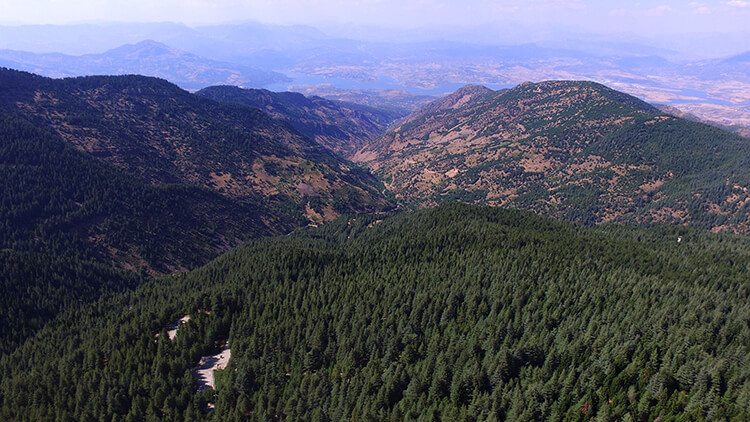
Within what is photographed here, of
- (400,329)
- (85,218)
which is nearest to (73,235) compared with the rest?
(85,218)

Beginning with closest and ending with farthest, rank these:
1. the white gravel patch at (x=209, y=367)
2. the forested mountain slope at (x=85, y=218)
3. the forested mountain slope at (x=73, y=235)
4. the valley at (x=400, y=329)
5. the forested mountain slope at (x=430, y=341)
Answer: the forested mountain slope at (x=430, y=341) → the valley at (x=400, y=329) → the white gravel patch at (x=209, y=367) → the forested mountain slope at (x=73, y=235) → the forested mountain slope at (x=85, y=218)

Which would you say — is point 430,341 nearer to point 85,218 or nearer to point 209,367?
point 209,367

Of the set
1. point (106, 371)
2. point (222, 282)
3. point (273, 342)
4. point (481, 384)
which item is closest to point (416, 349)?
point (481, 384)

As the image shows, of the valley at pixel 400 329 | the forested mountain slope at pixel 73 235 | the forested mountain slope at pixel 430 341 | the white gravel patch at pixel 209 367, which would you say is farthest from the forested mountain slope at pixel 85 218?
the white gravel patch at pixel 209 367

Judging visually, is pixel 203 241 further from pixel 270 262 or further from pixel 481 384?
pixel 481 384

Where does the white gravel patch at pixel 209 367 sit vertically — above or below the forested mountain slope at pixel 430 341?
below

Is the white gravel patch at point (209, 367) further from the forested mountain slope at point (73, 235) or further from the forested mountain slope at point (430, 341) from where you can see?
the forested mountain slope at point (73, 235)

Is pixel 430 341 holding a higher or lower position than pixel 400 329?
higher

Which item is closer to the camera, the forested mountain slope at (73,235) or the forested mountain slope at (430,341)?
the forested mountain slope at (430,341)
